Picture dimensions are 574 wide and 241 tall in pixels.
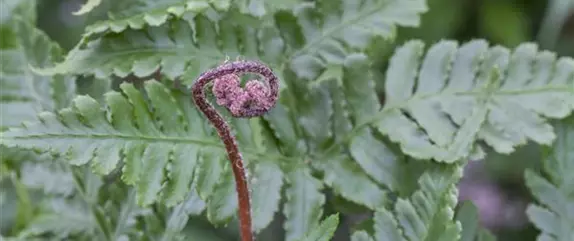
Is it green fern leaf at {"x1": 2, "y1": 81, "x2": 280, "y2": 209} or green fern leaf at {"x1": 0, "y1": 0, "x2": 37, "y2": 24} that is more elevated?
green fern leaf at {"x1": 0, "y1": 0, "x2": 37, "y2": 24}

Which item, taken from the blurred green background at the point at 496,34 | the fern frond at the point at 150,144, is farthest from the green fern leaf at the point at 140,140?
the blurred green background at the point at 496,34

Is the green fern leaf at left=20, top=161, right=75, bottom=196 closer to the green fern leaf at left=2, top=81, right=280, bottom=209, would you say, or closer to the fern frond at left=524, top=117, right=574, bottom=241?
the green fern leaf at left=2, top=81, right=280, bottom=209

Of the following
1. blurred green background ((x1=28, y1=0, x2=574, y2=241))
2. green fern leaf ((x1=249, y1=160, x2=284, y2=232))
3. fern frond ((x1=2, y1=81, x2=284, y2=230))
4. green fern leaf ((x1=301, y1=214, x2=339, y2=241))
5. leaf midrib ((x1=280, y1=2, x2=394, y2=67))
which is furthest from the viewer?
blurred green background ((x1=28, y1=0, x2=574, y2=241))

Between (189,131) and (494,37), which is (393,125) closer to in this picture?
(189,131)

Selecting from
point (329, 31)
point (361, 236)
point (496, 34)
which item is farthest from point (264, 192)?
point (496, 34)

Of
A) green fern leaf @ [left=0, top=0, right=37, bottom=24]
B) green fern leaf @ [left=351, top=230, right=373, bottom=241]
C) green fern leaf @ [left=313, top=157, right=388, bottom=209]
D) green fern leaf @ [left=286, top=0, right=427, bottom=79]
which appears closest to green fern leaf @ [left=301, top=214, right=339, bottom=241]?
green fern leaf @ [left=351, top=230, right=373, bottom=241]

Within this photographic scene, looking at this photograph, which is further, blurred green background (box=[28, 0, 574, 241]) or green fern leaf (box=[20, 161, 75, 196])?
blurred green background (box=[28, 0, 574, 241])

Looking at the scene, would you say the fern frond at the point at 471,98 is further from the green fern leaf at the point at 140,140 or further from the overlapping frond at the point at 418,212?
the green fern leaf at the point at 140,140
